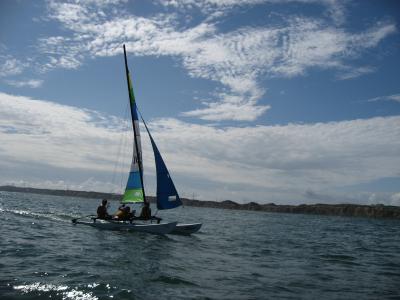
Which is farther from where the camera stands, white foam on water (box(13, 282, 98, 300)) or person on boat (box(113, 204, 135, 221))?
person on boat (box(113, 204, 135, 221))

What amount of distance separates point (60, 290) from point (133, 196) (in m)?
19.5

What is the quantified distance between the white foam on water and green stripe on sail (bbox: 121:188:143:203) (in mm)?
18814

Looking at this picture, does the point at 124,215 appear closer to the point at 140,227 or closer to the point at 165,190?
the point at 140,227

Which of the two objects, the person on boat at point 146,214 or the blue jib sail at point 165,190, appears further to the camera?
the blue jib sail at point 165,190

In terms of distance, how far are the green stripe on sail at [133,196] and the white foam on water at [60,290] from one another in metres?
18.8

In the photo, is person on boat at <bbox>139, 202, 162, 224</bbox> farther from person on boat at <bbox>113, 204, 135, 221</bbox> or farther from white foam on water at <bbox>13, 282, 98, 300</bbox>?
white foam on water at <bbox>13, 282, 98, 300</bbox>

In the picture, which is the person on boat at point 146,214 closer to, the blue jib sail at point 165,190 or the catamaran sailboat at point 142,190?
the catamaran sailboat at point 142,190

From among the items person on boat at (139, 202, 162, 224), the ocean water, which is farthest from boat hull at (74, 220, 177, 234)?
the ocean water

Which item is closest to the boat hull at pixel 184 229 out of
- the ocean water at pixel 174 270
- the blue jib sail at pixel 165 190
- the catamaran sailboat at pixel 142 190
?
the catamaran sailboat at pixel 142 190

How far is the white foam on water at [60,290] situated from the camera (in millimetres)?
12441

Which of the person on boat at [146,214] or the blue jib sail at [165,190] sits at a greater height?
Answer: the blue jib sail at [165,190]

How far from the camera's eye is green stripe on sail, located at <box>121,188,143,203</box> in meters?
32.1

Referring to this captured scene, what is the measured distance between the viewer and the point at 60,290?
12.9 m

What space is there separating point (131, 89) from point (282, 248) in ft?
58.6
